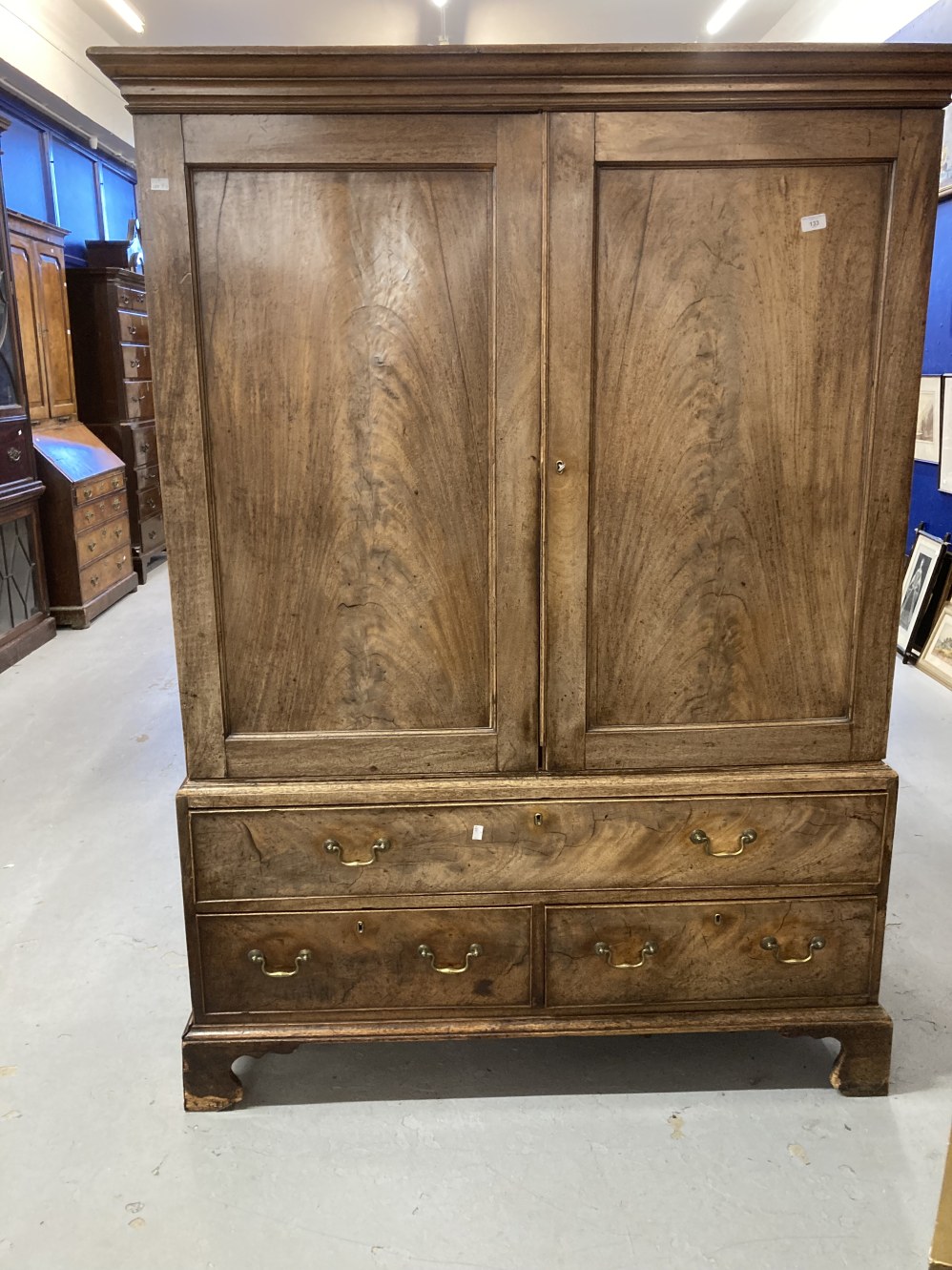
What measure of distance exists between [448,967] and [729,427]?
1135 millimetres

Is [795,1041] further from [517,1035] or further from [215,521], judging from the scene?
[215,521]

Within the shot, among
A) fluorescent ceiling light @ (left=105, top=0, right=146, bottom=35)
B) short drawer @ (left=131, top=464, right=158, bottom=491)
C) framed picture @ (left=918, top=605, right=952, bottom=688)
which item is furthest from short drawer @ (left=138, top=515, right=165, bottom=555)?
framed picture @ (left=918, top=605, right=952, bottom=688)

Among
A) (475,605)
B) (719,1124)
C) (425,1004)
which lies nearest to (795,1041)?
(719,1124)

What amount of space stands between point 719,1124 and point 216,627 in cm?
133

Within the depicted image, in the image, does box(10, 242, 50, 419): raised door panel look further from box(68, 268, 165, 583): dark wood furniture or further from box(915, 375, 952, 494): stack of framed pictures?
box(915, 375, 952, 494): stack of framed pictures

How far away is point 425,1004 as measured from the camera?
1948 mm

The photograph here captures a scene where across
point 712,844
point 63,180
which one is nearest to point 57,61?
point 63,180

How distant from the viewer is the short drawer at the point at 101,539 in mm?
5574

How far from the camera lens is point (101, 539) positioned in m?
5.89

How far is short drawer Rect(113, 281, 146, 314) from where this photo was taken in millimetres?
6535

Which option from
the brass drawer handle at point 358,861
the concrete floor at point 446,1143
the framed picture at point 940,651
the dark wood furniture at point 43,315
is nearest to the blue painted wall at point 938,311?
the framed picture at point 940,651

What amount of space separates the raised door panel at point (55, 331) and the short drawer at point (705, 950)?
16.8 ft

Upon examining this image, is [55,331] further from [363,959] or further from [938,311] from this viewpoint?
[363,959]

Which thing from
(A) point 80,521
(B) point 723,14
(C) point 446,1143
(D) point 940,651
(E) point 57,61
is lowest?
(C) point 446,1143
